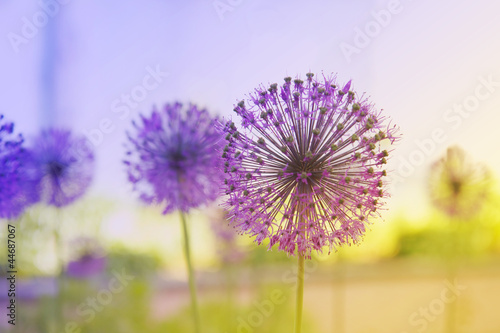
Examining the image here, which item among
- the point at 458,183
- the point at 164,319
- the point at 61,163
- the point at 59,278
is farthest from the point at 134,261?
the point at 458,183

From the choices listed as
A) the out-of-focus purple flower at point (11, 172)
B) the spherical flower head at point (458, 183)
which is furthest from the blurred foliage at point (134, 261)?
the spherical flower head at point (458, 183)

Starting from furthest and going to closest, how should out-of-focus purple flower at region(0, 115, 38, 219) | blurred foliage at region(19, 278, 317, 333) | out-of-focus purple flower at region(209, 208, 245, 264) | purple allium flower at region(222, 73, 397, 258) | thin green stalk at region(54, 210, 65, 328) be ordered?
out-of-focus purple flower at region(209, 208, 245, 264) < blurred foliage at region(19, 278, 317, 333) < thin green stalk at region(54, 210, 65, 328) < out-of-focus purple flower at region(0, 115, 38, 219) < purple allium flower at region(222, 73, 397, 258)

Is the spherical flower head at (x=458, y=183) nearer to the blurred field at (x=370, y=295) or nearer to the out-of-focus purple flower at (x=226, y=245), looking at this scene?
the blurred field at (x=370, y=295)

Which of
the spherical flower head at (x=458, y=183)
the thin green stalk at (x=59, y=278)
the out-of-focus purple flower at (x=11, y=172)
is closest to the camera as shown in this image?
the out-of-focus purple flower at (x=11, y=172)

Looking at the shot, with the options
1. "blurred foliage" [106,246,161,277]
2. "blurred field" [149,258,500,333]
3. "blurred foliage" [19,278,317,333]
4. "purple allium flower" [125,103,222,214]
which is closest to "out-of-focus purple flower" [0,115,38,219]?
"purple allium flower" [125,103,222,214]

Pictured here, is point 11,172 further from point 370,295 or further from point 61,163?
point 370,295

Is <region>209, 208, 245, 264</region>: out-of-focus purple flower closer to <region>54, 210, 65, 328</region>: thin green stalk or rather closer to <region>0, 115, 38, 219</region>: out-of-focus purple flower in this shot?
<region>54, 210, 65, 328</region>: thin green stalk
